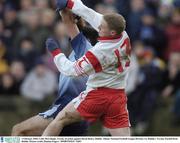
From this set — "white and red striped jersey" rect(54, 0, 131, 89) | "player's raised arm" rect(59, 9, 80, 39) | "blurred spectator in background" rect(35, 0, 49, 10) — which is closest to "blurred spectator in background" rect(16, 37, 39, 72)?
"blurred spectator in background" rect(35, 0, 49, 10)

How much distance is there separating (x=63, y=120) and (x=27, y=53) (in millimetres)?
6090

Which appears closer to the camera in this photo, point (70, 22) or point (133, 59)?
point (70, 22)

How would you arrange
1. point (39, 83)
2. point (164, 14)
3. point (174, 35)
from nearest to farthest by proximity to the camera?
point (39, 83) → point (174, 35) → point (164, 14)

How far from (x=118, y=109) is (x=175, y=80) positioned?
5.41m

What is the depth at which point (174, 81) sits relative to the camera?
50.8ft

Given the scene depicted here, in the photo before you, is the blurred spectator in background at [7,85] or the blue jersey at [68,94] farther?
the blurred spectator in background at [7,85]

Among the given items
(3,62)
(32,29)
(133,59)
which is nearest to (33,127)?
(133,59)

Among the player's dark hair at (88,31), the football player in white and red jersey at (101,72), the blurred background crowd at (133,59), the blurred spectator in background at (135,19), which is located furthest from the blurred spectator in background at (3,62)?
the football player in white and red jersey at (101,72)

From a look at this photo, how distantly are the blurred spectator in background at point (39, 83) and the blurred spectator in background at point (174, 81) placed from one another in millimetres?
1828

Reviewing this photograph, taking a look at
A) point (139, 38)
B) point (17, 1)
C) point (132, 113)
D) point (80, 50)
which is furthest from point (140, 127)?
point (80, 50)

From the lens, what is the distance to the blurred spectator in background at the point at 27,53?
1608 centimetres

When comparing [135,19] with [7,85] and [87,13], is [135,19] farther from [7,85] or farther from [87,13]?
[87,13]

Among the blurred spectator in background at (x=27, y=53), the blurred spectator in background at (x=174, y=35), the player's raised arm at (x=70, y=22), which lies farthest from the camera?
the blurred spectator in background at (x=27, y=53)

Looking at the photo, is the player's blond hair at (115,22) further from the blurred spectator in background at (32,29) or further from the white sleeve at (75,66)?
the blurred spectator in background at (32,29)
